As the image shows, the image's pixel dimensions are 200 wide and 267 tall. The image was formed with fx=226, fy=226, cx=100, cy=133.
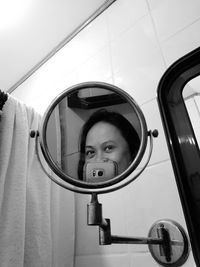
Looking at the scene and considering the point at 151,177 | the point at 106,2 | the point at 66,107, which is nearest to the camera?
the point at 66,107

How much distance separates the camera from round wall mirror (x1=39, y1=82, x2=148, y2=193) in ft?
1.41

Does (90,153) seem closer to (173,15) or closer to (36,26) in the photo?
(173,15)

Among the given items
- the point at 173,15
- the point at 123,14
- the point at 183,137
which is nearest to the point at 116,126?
the point at 183,137

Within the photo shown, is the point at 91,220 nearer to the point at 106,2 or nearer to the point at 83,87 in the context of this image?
the point at 83,87

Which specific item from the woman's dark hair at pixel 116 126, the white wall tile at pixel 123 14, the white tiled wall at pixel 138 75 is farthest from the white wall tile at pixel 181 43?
the woman's dark hair at pixel 116 126

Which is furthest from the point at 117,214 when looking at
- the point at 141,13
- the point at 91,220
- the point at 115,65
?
the point at 141,13

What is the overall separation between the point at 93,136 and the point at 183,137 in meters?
0.26

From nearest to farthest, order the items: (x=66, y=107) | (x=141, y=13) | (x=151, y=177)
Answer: (x=66, y=107), (x=151, y=177), (x=141, y=13)

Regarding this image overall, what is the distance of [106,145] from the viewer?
0.46m

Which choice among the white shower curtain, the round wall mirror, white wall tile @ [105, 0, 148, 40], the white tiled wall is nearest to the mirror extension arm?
the white tiled wall

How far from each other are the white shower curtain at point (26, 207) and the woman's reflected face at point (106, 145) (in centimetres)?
31

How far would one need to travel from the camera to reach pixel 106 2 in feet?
3.46

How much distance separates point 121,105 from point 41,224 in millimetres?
433

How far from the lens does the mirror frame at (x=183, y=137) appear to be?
20.2 inches
